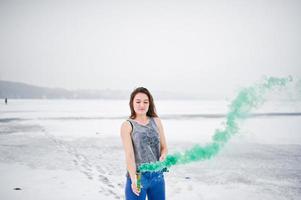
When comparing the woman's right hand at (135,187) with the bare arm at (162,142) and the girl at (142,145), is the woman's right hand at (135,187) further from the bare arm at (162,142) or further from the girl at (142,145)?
the bare arm at (162,142)

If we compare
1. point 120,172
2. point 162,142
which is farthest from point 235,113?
point 120,172

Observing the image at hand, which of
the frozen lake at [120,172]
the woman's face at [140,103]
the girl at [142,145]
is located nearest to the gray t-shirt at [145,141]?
the girl at [142,145]

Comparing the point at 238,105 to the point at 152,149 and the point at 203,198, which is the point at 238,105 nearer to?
the point at 152,149

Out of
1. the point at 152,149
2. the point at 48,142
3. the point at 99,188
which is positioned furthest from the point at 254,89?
the point at 48,142

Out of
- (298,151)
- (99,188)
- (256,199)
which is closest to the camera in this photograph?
(256,199)

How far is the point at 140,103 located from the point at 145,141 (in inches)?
15.5

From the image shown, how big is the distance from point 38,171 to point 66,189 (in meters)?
2.01

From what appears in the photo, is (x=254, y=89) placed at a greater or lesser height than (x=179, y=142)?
greater

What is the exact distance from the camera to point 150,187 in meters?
3.25

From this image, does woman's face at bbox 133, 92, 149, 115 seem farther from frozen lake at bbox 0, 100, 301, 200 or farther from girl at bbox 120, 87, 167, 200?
frozen lake at bbox 0, 100, 301, 200

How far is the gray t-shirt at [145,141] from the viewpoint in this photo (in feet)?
10.2

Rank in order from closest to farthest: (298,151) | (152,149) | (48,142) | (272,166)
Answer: (152,149) < (272,166) < (298,151) < (48,142)

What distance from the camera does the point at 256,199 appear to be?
6.01 meters

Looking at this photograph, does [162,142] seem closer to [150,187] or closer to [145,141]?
[145,141]
